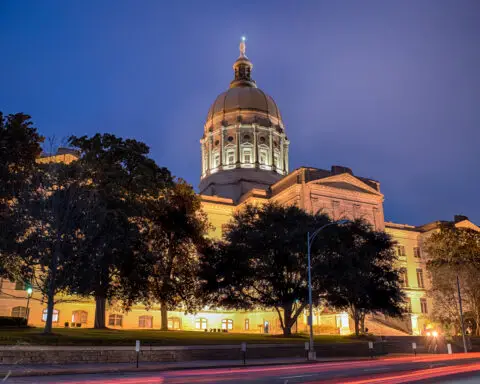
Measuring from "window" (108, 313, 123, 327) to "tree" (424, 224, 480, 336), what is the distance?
1688 inches

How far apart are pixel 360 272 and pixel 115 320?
3543cm

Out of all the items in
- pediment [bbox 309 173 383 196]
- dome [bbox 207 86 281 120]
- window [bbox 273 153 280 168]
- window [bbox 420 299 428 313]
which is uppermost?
dome [bbox 207 86 281 120]

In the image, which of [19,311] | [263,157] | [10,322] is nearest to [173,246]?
[10,322]

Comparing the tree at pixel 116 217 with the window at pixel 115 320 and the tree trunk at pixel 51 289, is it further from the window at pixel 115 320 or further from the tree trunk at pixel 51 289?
the window at pixel 115 320

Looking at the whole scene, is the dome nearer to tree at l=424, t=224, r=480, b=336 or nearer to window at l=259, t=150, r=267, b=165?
window at l=259, t=150, r=267, b=165

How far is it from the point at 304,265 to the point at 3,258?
2516cm

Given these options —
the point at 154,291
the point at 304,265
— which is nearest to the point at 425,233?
the point at 304,265

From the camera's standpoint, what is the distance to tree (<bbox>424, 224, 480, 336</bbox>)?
63.9 meters

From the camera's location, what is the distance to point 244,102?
355 feet

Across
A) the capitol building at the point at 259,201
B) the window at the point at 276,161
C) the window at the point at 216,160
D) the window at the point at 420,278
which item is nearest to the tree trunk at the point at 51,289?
the capitol building at the point at 259,201

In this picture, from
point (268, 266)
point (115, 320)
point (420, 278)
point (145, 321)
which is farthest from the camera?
point (420, 278)

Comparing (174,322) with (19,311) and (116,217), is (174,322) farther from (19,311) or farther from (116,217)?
(116,217)

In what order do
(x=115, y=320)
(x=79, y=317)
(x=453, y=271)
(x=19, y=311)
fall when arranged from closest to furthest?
(x=19, y=311)
(x=79, y=317)
(x=453, y=271)
(x=115, y=320)

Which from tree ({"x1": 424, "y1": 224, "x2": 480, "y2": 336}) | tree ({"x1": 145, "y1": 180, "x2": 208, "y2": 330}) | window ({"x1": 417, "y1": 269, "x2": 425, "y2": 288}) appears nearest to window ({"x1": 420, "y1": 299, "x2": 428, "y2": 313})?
window ({"x1": 417, "y1": 269, "x2": 425, "y2": 288})
